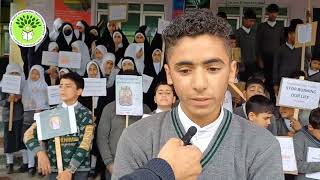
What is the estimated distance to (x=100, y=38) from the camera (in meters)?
7.66

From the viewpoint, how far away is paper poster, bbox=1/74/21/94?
578cm

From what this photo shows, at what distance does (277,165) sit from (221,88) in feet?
0.88

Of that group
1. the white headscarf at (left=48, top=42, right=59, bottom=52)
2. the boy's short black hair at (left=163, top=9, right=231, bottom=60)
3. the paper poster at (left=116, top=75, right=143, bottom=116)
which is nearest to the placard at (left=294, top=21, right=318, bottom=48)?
the paper poster at (left=116, top=75, right=143, bottom=116)

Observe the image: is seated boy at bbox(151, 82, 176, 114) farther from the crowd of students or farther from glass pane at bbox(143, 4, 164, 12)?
glass pane at bbox(143, 4, 164, 12)

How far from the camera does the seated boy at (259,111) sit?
3.75 m

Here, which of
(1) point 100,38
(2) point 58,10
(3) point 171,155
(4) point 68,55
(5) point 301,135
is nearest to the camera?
(3) point 171,155

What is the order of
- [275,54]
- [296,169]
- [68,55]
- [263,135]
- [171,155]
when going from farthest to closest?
[275,54], [68,55], [296,169], [263,135], [171,155]

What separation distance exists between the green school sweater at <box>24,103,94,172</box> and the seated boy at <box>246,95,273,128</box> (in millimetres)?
1300

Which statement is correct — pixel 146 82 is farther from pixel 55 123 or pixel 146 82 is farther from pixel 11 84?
pixel 55 123

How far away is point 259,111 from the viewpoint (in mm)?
3777

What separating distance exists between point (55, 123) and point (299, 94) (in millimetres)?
2133

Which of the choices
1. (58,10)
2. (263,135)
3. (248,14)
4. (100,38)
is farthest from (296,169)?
(58,10)

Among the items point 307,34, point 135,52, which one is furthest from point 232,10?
point 307,34

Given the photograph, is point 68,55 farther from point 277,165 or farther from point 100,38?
point 277,165
